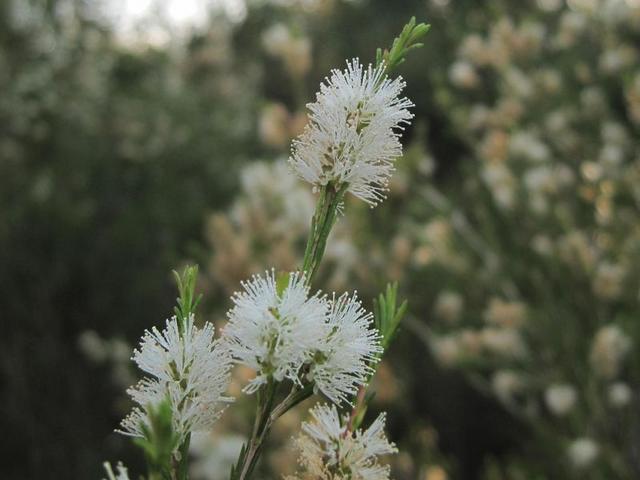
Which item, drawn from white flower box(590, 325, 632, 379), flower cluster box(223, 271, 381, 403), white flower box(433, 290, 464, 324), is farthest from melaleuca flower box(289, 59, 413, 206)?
white flower box(433, 290, 464, 324)

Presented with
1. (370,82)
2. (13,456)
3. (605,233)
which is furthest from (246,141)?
(370,82)

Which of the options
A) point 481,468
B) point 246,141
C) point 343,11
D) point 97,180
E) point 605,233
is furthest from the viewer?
point 343,11

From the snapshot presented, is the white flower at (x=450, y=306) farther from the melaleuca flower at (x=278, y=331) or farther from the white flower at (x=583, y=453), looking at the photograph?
the melaleuca flower at (x=278, y=331)

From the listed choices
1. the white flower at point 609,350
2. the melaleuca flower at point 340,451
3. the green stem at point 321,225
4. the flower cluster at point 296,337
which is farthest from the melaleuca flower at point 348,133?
the white flower at point 609,350

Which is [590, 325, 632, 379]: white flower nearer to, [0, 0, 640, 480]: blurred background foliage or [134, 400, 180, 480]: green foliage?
[0, 0, 640, 480]: blurred background foliage

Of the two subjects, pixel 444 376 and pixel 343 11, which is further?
pixel 343 11

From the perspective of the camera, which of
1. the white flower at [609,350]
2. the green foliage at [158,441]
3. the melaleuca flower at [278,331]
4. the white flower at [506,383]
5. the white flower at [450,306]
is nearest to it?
the green foliage at [158,441]

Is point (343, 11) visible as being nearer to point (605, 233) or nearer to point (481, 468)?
point (481, 468)

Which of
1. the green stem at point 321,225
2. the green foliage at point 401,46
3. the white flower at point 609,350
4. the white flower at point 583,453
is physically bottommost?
the green stem at point 321,225
